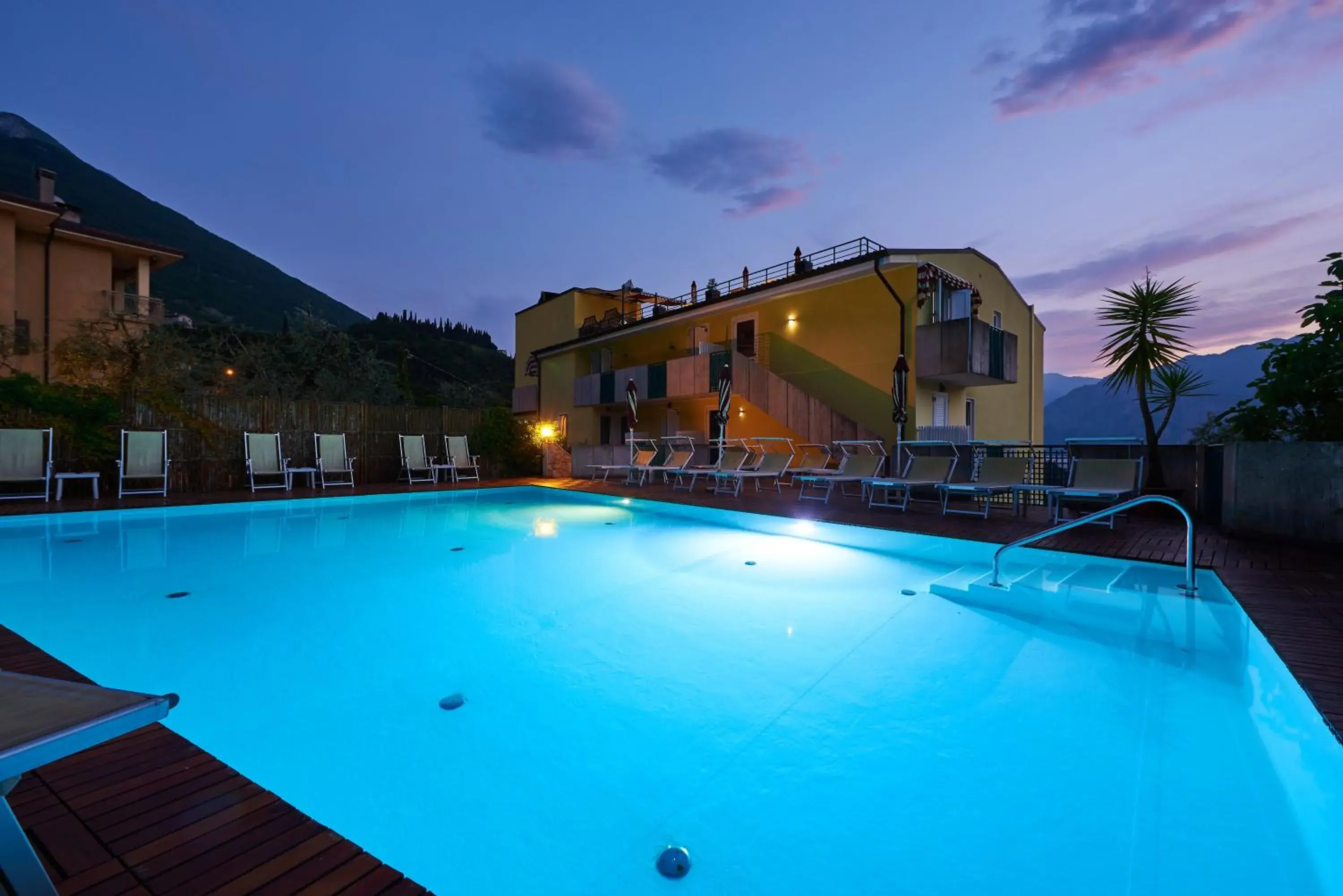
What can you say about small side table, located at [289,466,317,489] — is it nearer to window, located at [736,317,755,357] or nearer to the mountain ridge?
window, located at [736,317,755,357]

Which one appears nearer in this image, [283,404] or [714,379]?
[283,404]

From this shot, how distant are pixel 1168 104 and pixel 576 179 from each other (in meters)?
21.2

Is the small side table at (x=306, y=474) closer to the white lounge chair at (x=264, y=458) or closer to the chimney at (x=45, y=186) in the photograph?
the white lounge chair at (x=264, y=458)

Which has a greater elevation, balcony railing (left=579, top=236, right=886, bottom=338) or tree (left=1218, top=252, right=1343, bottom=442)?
balcony railing (left=579, top=236, right=886, bottom=338)

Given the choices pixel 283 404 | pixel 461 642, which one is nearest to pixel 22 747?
pixel 461 642

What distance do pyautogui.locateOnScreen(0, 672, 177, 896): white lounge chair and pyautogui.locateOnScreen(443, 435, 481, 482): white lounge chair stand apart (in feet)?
40.6

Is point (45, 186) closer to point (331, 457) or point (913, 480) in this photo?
point (331, 457)

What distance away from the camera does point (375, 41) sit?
1767 centimetres

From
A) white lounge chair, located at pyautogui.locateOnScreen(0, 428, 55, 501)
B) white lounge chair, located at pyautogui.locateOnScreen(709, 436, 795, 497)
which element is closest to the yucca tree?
white lounge chair, located at pyautogui.locateOnScreen(709, 436, 795, 497)

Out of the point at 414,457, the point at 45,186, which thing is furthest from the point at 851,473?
the point at 45,186

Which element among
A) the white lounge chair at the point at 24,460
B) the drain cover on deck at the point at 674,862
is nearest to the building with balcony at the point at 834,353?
the drain cover on deck at the point at 674,862

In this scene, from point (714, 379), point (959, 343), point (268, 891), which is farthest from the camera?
point (714, 379)

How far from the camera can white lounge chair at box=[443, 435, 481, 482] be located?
13.4 m

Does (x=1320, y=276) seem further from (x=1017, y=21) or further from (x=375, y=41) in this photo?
(x=375, y=41)
